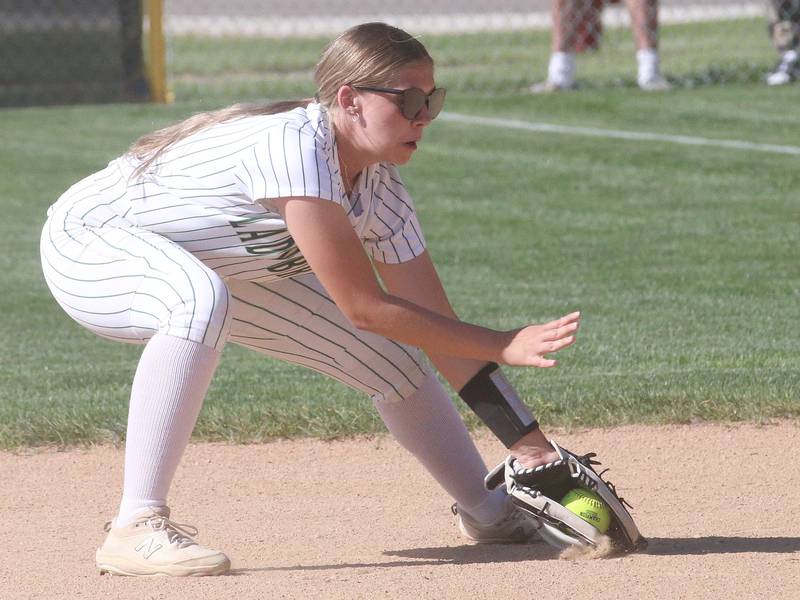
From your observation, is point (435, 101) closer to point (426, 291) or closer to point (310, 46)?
point (426, 291)

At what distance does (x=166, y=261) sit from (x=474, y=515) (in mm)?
1128

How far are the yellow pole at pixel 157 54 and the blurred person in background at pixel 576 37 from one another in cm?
338

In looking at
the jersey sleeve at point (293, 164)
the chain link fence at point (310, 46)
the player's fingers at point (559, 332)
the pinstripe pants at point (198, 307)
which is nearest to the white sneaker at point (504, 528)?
the pinstripe pants at point (198, 307)

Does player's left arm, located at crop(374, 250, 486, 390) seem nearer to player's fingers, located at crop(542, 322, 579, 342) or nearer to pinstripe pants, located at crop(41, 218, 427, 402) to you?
pinstripe pants, located at crop(41, 218, 427, 402)

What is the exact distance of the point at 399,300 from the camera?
335 centimetres

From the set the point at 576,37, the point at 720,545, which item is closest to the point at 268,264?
the point at 720,545

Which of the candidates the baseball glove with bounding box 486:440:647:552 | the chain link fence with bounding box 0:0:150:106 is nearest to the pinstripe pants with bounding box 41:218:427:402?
the baseball glove with bounding box 486:440:647:552

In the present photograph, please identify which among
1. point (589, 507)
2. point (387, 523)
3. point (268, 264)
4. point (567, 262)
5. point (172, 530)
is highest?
point (268, 264)

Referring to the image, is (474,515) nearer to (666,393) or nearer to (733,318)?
(666,393)

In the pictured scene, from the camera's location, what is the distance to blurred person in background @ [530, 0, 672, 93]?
12312 mm

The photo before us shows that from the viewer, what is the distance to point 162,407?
3375mm

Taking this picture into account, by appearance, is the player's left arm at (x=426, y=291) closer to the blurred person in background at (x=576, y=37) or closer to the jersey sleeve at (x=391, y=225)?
the jersey sleeve at (x=391, y=225)

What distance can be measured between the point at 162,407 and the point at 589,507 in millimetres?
1131

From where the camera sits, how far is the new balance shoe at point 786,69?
12820 mm
